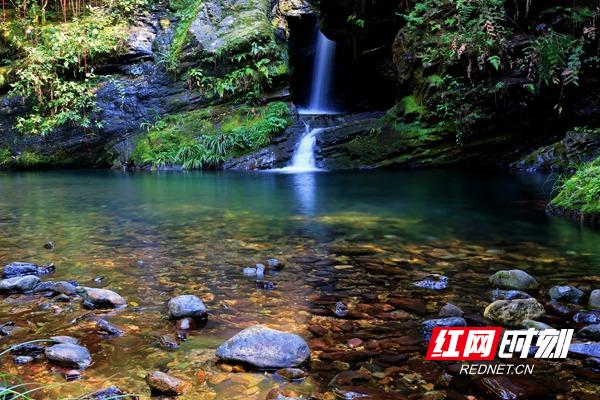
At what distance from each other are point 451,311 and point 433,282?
0.63 m

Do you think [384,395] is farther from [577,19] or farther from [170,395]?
[577,19]

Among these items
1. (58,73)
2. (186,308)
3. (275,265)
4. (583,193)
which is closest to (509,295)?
(275,265)

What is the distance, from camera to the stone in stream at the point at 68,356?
2400 mm

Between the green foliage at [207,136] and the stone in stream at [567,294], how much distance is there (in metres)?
11.6

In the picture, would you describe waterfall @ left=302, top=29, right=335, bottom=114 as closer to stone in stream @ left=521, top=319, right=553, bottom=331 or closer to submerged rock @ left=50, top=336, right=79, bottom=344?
stone in stream @ left=521, top=319, right=553, bottom=331

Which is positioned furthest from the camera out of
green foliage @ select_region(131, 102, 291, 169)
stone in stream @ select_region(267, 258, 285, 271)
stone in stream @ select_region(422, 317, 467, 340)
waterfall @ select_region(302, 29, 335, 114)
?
waterfall @ select_region(302, 29, 335, 114)

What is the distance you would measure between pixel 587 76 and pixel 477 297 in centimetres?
1024

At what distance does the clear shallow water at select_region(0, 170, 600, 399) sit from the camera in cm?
267

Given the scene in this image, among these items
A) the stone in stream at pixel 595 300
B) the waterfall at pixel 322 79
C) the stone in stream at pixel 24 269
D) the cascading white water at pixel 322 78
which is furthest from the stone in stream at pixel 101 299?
the waterfall at pixel 322 79

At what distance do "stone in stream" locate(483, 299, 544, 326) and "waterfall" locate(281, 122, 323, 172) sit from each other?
10483mm

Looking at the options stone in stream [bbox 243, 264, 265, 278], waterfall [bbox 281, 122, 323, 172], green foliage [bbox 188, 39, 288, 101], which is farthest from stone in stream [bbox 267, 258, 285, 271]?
green foliage [bbox 188, 39, 288, 101]

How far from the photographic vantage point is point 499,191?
8.44 m

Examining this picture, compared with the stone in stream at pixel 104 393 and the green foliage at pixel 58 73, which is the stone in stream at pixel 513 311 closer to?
the stone in stream at pixel 104 393

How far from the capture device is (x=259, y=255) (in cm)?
452
